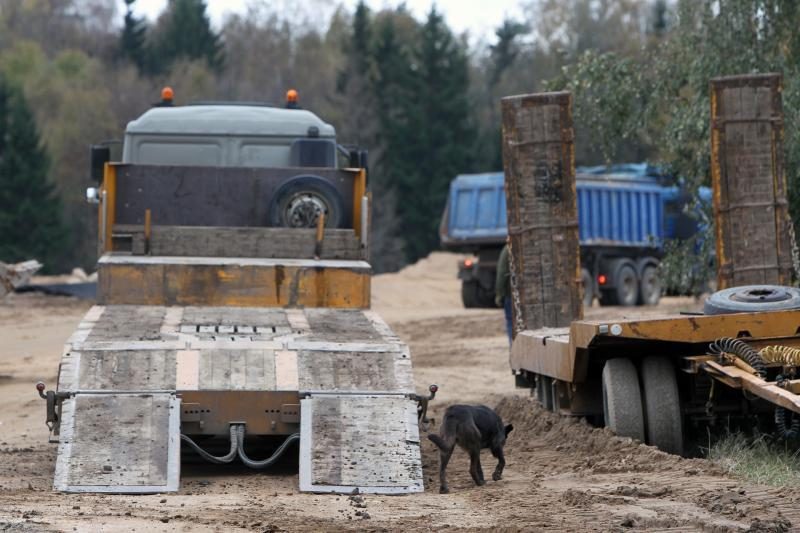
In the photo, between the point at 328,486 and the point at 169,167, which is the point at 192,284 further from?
the point at 328,486

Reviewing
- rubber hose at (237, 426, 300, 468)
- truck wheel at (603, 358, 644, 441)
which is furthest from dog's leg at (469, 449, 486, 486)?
truck wheel at (603, 358, 644, 441)

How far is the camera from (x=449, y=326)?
27.9m

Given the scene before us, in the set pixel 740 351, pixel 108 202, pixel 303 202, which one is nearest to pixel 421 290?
pixel 303 202

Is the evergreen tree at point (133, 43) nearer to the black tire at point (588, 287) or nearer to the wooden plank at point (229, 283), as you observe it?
the black tire at point (588, 287)

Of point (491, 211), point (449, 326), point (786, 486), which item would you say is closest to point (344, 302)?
point (786, 486)

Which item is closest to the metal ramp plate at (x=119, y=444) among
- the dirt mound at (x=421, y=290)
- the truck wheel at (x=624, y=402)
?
the truck wheel at (x=624, y=402)

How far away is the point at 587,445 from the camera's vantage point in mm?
11055

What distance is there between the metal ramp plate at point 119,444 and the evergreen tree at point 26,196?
Answer: 131 ft

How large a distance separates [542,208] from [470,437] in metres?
5.06

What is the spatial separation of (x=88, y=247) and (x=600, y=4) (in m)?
38.4

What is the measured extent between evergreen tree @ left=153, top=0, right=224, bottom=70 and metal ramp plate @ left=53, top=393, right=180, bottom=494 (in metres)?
63.6

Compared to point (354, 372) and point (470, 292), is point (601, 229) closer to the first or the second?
point (470, 292)

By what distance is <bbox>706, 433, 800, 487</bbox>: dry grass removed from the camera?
9.38 meters

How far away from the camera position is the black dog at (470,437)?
31.4 ft
